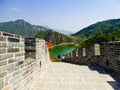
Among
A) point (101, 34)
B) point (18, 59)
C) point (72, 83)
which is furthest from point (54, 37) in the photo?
point (18, 59)

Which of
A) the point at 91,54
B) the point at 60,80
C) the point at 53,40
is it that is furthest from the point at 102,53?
the point at 53,40

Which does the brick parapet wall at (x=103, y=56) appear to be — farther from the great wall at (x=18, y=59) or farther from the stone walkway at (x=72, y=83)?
the stone walkway at (x=72, y=83)

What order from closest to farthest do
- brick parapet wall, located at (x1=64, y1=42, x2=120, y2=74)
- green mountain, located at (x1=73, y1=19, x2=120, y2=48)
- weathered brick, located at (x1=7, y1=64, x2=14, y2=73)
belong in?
weathered brick, located at (x1=7, y1=64, x2=14, y2=73), brick parapet wall, located at (x1=64, y1=42, x2=120, y2=74), green mountain, located at (x1=73, y1=19, x2=120, y2=48)

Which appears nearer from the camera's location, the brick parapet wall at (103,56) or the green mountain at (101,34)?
the brick parapet wall at (103,56)

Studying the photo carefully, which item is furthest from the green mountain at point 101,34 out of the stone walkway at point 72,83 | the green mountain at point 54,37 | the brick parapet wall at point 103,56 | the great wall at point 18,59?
the stone walkway at point 72,83

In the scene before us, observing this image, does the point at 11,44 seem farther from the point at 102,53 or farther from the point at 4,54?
the point at 102,53

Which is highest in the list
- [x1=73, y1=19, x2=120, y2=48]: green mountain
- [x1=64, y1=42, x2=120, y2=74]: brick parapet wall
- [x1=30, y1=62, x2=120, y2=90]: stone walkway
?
[x1=73, y1=19, x2=120, y2=48]: green mountain

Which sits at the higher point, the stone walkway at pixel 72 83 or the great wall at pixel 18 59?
the great wall at pixel 18 59

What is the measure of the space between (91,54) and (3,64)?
8.60 meters

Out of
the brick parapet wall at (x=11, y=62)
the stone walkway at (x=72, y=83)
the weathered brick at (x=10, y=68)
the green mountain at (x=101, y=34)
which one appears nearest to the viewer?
the brick parapet wall at (x=11, y=62)

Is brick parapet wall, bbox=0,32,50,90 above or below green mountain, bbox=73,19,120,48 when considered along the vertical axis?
below

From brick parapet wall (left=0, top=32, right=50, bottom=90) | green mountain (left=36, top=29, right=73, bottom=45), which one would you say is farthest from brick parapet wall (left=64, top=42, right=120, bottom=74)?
green mountain (left=36, top=29, right=73, bottom=45)

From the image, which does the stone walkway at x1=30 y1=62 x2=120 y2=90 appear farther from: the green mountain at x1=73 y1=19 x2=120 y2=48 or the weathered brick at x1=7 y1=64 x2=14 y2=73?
the green mountain at x1=73 y1=19 x2=120 y2=48

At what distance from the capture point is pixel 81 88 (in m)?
6.15
